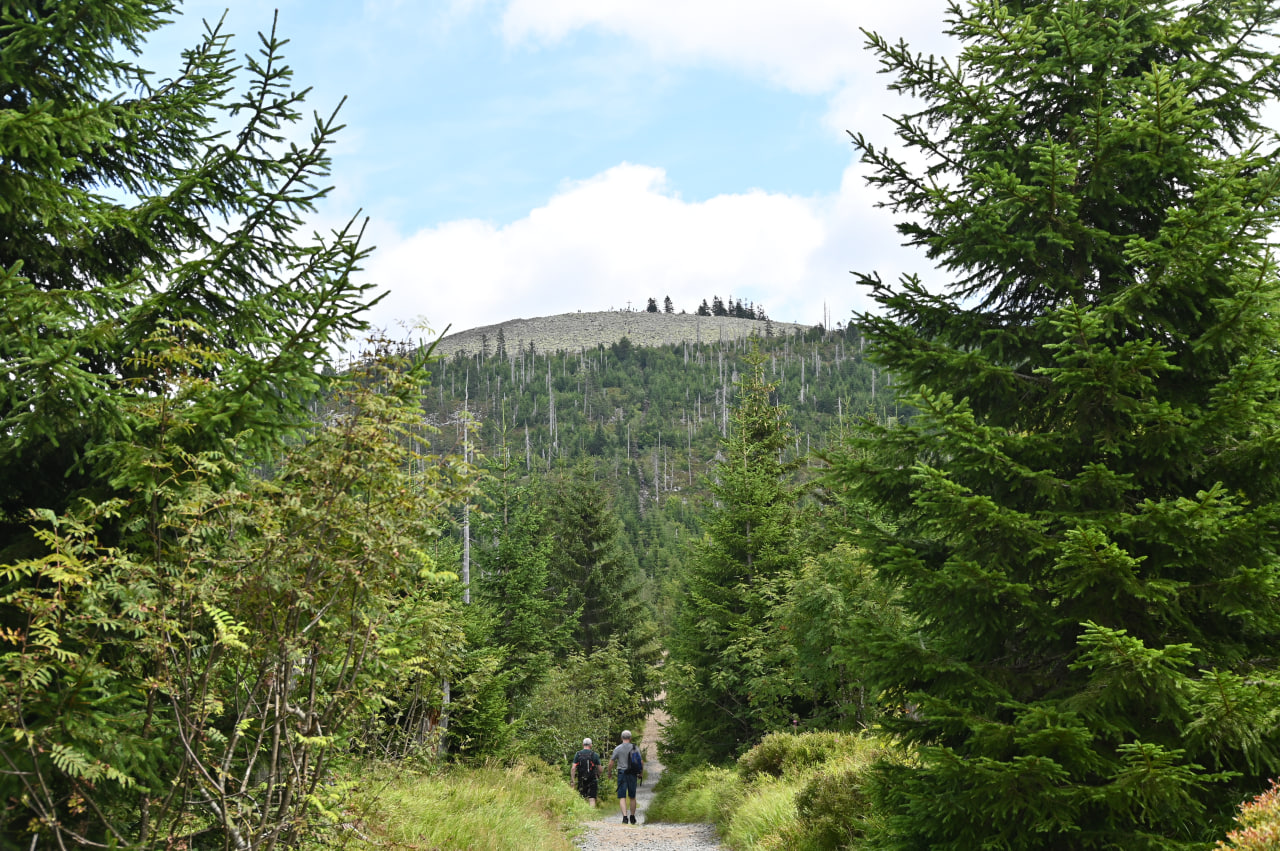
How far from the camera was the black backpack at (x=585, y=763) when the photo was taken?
62.3ft

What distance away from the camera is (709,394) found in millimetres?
150750

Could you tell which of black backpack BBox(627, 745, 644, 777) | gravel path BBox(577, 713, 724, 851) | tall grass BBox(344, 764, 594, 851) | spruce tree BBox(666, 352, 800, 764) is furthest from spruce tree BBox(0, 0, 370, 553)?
spruce tree BBox(666, 352, 800, 764)

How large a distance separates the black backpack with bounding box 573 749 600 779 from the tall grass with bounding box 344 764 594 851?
416 cm

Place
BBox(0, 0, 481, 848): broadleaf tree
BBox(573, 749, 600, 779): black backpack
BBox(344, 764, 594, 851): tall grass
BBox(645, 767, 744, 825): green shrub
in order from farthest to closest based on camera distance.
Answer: BBox(573, 749, 600, 779): black backpack → BBox(645, 767, 744, 825): green shrub → BBox(344, 764, 594, 851): tall grass → BBox(0, 0, 481, 848): broadleaf tree

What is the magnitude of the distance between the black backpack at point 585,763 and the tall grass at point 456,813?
4.16m

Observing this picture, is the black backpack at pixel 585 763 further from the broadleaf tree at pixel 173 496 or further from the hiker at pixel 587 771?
the broadleaf tree at pixel 173 496

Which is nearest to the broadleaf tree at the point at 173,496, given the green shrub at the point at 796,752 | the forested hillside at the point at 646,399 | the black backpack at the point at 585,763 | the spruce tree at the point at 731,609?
the green shrub at the point at 796,752

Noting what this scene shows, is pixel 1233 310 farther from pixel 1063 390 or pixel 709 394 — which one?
pixel 709 394

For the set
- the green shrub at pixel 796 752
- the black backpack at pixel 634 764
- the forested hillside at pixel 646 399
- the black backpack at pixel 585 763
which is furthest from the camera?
the forested hillside at pixel 646 399

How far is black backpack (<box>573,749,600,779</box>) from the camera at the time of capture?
19.0 meters

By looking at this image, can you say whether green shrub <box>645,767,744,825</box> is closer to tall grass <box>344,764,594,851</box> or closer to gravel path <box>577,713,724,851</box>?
gravel path <box>577,713,724,851</box>

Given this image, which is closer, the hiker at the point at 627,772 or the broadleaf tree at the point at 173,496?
the broadleaf tree at the point at 173,496

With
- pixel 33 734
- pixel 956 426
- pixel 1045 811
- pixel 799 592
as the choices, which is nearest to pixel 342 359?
pixel 33 734

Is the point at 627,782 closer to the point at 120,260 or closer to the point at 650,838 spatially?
the point at 650,838
